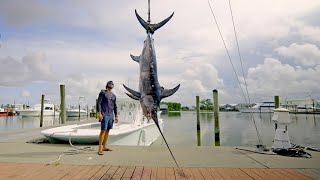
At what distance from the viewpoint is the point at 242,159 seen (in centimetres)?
608

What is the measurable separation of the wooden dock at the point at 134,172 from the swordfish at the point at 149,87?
164 cm

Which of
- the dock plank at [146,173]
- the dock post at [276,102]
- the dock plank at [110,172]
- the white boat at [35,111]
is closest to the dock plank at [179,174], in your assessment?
the dock plank at [146,173]

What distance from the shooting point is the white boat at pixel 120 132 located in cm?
829

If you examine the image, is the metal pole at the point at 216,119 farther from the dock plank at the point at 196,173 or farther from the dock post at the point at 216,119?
the dock plank at the point at 196,173

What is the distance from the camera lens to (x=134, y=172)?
188 inches

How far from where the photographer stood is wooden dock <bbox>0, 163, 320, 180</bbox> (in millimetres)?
4473

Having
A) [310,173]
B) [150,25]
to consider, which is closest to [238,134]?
[310,173]

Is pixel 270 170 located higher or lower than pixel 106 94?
lower

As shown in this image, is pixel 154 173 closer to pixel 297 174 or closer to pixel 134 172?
pixel 134 172

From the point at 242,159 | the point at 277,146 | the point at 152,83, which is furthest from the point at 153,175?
the point at 277,146

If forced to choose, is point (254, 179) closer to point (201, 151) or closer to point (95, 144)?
point (201, 151)

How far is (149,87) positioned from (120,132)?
635 centimetres

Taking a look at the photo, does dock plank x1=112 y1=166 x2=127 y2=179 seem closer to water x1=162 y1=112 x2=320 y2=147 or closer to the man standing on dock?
the man standing on dock

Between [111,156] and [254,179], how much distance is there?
3.12 m
